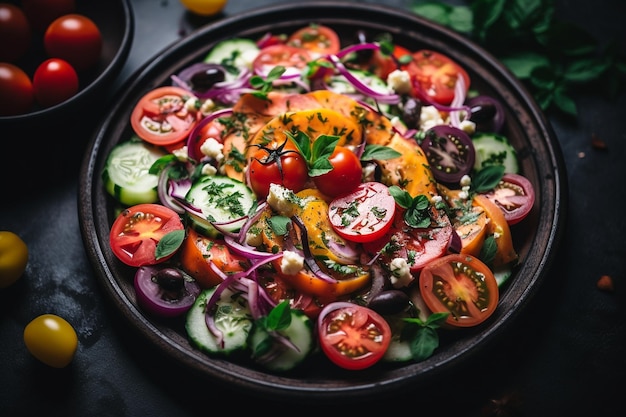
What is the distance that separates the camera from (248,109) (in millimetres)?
3529

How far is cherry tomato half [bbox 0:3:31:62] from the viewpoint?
377cm

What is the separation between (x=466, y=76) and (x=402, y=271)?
1.43m

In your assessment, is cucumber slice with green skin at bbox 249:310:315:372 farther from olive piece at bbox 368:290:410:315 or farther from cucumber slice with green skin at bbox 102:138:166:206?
cucumber slice with green skin at bbox 102:138:166:206

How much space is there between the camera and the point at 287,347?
2.90 metres

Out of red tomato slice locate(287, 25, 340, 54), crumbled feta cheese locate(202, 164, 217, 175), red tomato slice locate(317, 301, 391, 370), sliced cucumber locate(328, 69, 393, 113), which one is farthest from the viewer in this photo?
red tomato slice locate(287, 25, 340, 54)

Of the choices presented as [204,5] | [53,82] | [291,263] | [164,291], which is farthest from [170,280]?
[204,5]

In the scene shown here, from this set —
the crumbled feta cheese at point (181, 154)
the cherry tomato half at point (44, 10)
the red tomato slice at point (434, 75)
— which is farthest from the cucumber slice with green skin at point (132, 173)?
the red tomato slice at point (434, 75)

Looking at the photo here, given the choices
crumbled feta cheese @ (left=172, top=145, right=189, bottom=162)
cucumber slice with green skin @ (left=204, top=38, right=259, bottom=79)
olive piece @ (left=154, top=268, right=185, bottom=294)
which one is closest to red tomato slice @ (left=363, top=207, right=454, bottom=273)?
olive piece @ (left=154, top=268, right=185, bottom=294)

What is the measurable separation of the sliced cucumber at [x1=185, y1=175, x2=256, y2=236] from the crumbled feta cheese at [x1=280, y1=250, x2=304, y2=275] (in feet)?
1.15

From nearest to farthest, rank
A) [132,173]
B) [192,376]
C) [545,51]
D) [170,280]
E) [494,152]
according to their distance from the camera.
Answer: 1. [170,280]
2. [192,376]
3. [132,173]
4. [494,152]
5. [545,51]

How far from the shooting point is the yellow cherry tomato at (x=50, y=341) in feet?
9.80

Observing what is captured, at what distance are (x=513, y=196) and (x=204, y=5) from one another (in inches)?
92.8

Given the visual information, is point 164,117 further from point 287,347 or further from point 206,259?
point 287,347

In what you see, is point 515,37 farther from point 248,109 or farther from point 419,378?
point 419,378
